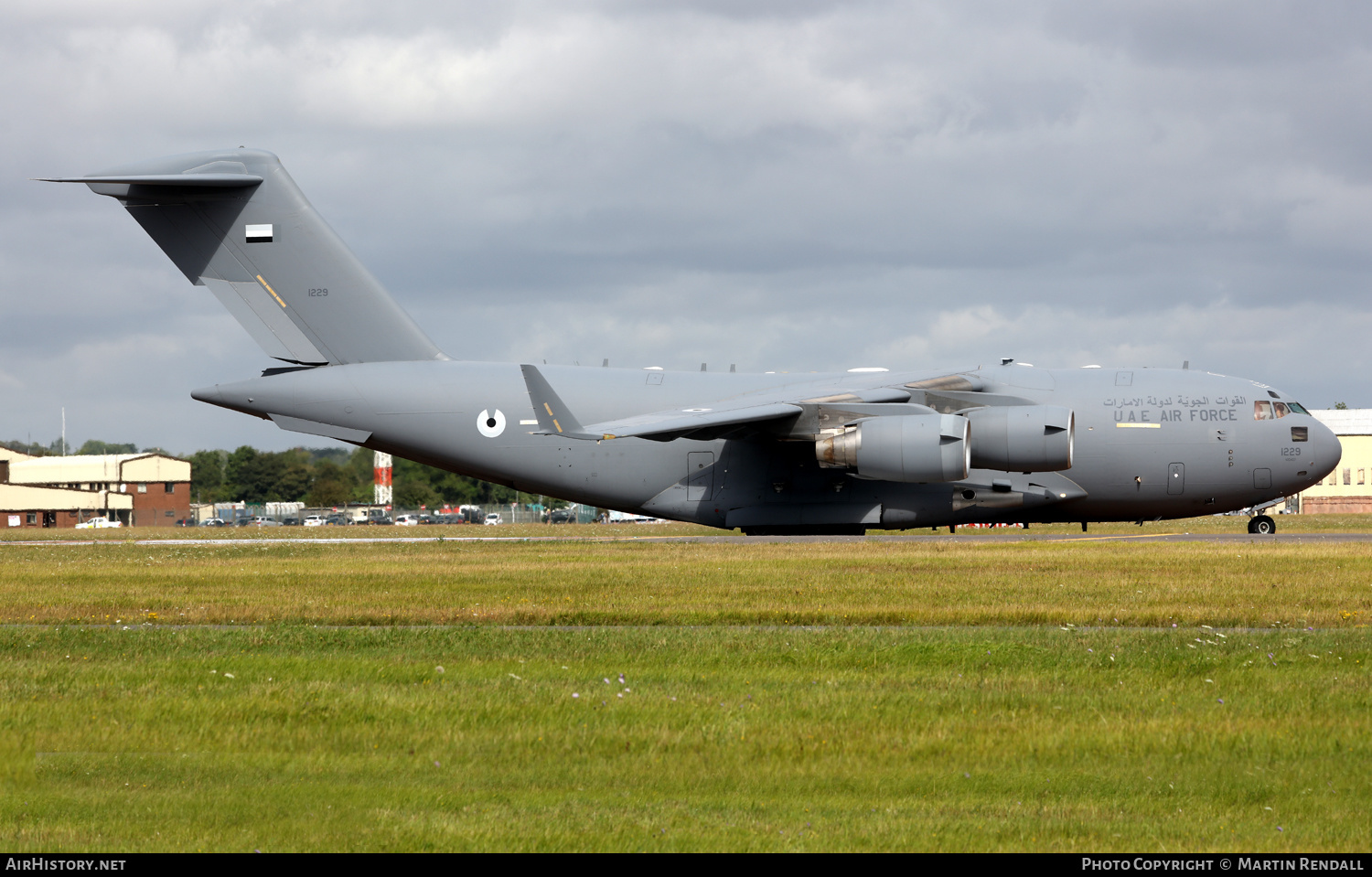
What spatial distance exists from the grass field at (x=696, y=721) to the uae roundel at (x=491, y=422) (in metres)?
12.0

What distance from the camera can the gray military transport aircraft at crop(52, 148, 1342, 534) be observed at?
87.1ft

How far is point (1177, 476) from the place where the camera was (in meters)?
26.7

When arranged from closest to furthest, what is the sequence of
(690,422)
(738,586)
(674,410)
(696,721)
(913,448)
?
(696,721) → (738,586) → (690,422) → (913,448) → (674,410)

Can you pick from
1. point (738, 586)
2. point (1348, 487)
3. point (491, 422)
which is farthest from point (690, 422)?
point (1348, 487)

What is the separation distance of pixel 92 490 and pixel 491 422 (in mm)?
87607

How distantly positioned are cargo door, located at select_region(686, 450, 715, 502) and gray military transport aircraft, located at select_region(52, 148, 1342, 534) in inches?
1.5

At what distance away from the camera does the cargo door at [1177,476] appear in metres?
26.7

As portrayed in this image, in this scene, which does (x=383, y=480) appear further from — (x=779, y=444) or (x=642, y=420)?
(x=642, y=420)

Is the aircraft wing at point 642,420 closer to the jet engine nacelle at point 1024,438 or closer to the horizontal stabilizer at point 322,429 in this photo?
the jet engine nacelle at point 1024,438

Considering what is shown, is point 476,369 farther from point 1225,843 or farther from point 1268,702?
point 1225,843

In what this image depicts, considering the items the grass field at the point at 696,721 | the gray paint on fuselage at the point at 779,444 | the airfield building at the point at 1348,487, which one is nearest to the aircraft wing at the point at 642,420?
the gray paint on fuselage at the point at 779,444

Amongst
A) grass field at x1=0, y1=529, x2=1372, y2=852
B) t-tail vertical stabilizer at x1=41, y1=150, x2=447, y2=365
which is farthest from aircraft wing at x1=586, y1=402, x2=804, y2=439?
grass field at x1=0, y1=529, x2=1372, y2=852

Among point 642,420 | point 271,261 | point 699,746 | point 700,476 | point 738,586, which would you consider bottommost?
point 699,746

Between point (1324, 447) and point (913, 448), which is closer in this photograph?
point (913, 448)
